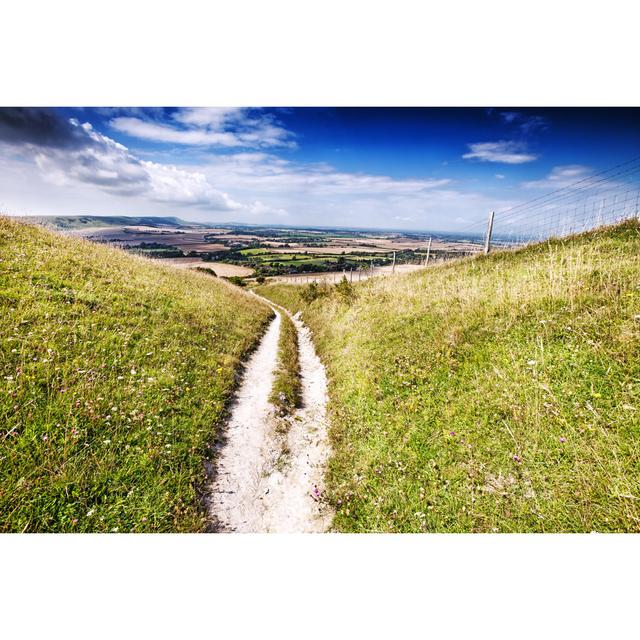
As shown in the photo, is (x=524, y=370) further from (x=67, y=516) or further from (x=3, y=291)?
(x=3, y=291)

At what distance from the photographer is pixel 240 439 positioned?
21.4 feet

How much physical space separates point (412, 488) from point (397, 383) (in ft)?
8.92

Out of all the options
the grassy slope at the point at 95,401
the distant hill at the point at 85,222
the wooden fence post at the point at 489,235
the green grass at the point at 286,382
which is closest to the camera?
the grassy slope at the point at 95,401

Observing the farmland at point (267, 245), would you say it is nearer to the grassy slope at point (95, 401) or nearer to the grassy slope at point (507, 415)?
the grassy slope at point (95, 401)

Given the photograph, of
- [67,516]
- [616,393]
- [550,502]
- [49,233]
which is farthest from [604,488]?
[49,233]

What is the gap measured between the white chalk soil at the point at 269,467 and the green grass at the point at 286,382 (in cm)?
21

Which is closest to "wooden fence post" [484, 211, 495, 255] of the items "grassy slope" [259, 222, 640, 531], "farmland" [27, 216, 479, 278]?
"farmland" [27, 216, 479, 278]

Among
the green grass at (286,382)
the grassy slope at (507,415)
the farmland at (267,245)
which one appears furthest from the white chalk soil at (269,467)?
the farmland at (267,245)

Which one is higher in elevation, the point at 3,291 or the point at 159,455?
the point at 3,291

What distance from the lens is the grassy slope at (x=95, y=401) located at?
154 inches

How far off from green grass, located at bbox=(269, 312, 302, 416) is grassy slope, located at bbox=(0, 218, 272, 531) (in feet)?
4.64

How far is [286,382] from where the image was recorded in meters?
9.33

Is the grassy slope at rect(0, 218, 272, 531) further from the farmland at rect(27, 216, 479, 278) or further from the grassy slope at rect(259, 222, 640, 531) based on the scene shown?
the farmland at rect(27, 216, 479, 278)

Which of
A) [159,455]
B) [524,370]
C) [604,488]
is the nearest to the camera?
[604,488]
